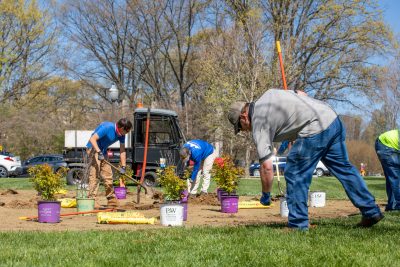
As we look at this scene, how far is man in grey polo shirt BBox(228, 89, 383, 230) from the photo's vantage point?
6.18 m

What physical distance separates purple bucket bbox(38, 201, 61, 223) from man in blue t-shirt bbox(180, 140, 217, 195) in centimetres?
467

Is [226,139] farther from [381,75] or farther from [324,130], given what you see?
[324,130]

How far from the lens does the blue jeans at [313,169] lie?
20.6 ft

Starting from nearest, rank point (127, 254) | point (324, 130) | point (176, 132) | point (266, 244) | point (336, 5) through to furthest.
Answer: point (127, 254) → point (266, 244) → point (324, 130) → point (176, 132) → point (336, 5)

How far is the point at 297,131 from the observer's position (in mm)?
6410

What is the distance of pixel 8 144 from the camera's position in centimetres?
4238

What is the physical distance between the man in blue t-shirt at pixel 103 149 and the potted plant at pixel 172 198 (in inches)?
52.1

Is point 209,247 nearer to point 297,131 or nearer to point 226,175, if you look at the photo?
point 297,131

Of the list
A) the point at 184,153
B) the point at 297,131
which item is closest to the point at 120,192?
the point at 184,153

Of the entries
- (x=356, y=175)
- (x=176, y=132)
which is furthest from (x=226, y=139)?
(x=356, y=175)

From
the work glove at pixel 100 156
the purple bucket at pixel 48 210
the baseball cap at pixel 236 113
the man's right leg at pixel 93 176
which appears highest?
the baseball cap at pixel 236 113

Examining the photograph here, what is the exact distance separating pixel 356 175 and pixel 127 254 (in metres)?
2.76

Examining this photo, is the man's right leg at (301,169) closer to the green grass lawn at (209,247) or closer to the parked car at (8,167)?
the green grass lawn at (209,247)

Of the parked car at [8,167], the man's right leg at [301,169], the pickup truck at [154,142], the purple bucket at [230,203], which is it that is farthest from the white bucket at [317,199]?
the parked car at [8,167]
